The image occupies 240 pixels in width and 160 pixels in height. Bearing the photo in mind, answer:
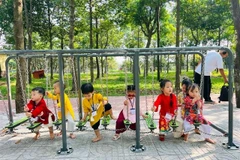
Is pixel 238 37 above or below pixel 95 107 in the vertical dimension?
above

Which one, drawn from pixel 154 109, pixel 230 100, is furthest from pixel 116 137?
pixel 230 100

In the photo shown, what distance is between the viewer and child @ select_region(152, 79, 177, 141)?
12.9 feet

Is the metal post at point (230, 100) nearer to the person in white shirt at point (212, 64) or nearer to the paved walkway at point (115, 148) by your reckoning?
the paved walkway at point (115, 148)

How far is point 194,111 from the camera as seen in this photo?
391 centimetres

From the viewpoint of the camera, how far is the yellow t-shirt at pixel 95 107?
400cm

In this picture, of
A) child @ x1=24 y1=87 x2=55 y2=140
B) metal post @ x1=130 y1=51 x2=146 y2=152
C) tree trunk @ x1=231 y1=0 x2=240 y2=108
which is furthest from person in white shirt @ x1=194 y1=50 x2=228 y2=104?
child @ x1=24 y1=87 x2=55 y2=140

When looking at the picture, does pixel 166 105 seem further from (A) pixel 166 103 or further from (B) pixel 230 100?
(B) pixel 230 100

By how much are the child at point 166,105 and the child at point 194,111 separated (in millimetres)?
219

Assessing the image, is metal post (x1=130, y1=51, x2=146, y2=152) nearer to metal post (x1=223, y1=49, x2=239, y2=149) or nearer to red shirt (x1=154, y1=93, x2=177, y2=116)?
red shirt (x1=154, y1=93, x2=177, y2=116)

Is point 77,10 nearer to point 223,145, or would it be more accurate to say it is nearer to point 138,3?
point 138,3

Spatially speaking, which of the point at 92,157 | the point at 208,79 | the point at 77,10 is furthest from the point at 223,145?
the point at 77,10

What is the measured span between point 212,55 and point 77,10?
14047 millimetres

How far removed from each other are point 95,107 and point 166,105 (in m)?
1.21

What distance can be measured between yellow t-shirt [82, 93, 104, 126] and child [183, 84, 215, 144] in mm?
1422
